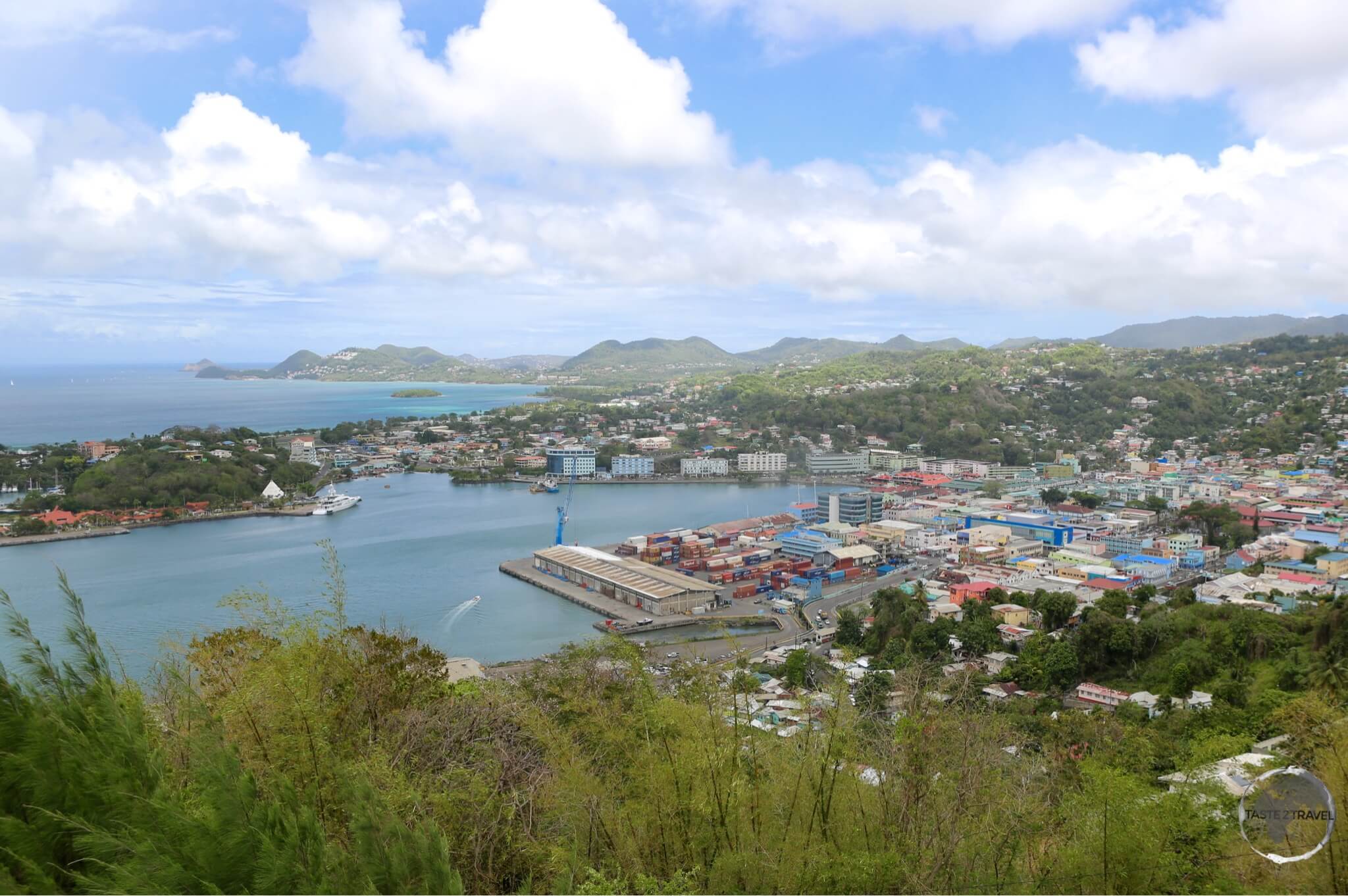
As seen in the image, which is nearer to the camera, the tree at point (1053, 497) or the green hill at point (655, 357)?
the tree at point (1053, 497)

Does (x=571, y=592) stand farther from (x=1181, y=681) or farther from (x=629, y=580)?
(x=1181, y=681)

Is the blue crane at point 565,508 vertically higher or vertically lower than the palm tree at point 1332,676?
lower

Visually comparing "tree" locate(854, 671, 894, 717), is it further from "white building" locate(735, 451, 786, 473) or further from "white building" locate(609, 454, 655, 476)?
"white building" locate(735, 451, 786, 473)

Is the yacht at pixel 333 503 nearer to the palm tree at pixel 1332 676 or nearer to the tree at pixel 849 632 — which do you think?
the tree at pixel 849 632

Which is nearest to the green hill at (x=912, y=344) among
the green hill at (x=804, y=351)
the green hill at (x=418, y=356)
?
the green hill at (x=804, y=351)

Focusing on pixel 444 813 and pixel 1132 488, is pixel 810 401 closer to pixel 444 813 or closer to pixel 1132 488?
pixel 1132 488

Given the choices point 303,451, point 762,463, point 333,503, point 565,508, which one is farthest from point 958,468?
point 303,451
